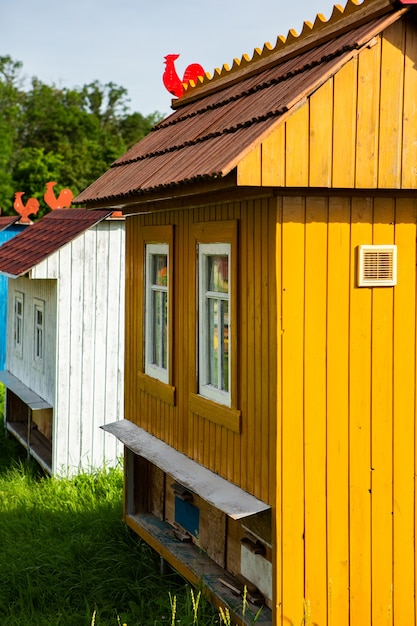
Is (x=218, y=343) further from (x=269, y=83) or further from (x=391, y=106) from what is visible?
(x=391, y=106)

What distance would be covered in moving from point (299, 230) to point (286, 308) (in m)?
0.52

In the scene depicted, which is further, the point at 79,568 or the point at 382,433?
the point at 79,568

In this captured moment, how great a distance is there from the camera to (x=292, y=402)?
6.35m

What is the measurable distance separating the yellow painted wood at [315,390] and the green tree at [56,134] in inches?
2026

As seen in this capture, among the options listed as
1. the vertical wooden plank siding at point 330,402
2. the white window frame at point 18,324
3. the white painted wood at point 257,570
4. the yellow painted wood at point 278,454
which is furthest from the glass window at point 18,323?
the yellow painted wood at point 278,454

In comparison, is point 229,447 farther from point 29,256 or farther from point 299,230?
point 29,256

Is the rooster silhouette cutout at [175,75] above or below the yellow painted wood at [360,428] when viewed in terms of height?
above

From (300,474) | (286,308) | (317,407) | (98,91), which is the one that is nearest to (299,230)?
(286,308)

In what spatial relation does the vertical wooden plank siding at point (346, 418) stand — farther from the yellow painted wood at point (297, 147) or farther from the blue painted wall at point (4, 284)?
the blue painted wall at point (4, 284)

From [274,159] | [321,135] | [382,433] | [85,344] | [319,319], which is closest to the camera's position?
[274,159]

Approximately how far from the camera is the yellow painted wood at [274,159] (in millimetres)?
5969

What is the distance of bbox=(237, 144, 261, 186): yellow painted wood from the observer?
5.87 meters

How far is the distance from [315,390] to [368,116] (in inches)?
73.0

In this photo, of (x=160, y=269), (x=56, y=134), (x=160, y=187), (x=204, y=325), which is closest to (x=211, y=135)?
(x=160, y=187)
